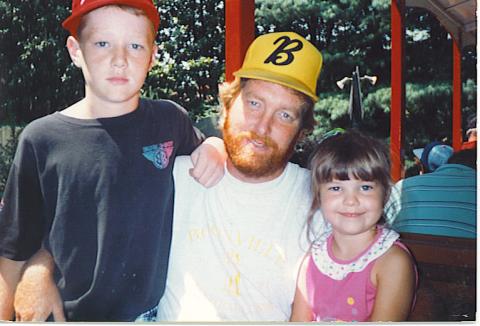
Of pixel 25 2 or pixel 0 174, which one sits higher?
pixel 25 2

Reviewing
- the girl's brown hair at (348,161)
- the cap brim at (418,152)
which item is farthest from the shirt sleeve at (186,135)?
the cap brim at (418,152)

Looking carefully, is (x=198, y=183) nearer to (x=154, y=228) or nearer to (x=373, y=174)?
(x=154, y=228)

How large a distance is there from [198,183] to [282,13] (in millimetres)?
864

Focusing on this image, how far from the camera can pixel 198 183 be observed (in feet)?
9.02

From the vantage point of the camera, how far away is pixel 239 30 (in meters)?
2.77

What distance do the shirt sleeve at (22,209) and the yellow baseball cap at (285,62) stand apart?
3.27ft

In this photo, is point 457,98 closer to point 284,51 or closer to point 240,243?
point 284,51

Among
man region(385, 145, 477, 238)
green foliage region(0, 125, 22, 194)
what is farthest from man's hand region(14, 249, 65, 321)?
man region(385, 145, 477, 238)

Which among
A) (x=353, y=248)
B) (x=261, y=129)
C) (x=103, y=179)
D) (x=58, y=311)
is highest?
(x=261, y=129)

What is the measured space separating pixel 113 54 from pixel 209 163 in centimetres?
63

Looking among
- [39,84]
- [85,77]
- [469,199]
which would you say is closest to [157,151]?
[85,77]

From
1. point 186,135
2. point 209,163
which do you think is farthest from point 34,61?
point 209,163

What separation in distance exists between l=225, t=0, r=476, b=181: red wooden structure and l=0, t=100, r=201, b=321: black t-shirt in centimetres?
42

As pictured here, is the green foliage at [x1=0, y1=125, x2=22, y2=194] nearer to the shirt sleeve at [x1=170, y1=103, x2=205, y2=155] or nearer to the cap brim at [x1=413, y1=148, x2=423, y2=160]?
the shirt sleeve at [x1=170, y1=103, x2=205, y2=155]
